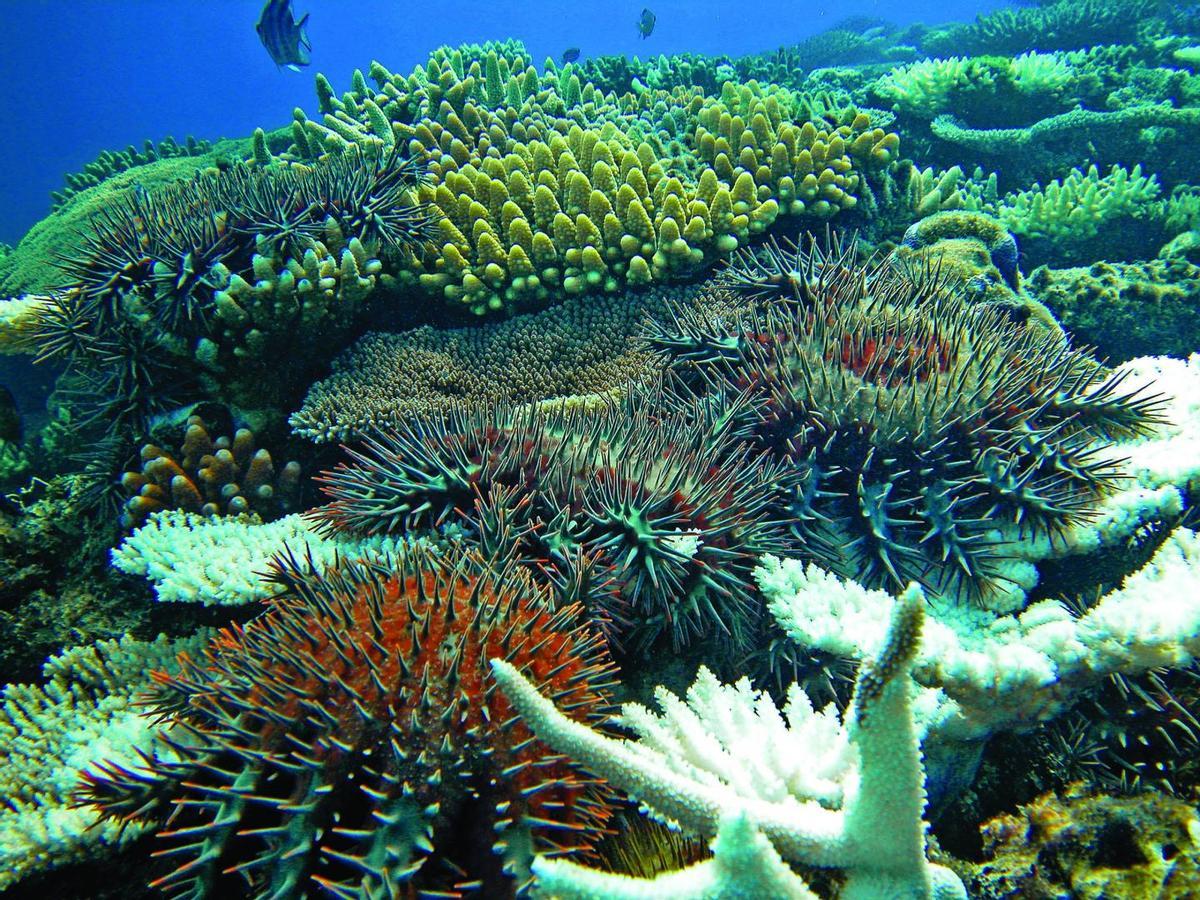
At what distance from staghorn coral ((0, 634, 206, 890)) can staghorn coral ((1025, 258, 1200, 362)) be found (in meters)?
7.50

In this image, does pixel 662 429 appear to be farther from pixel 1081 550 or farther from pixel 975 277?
pixel 975 277

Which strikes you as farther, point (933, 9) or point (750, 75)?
point (933, 9)

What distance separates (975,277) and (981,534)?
2821 millimetres

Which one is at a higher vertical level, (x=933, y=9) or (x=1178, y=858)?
(x=933, y=9)

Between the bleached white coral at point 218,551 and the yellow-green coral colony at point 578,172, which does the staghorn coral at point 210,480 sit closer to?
the bleached white coral at point 218,551

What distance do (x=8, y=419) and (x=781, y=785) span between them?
613cm

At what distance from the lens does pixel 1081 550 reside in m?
3.07

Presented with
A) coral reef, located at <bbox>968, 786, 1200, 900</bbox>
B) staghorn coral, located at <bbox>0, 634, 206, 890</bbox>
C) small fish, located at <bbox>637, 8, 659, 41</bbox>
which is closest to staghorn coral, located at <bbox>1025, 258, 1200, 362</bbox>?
coral reef, located at <bbox>968, 786, 1200, 900</bbox>

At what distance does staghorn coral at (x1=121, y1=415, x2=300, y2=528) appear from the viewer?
368 centimetres

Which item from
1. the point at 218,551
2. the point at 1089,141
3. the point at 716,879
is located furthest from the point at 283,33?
the point at 1089,141

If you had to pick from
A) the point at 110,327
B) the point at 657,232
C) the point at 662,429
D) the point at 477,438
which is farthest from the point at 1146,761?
the point at 110,327

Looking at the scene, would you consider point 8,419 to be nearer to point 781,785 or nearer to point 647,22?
point 781,785

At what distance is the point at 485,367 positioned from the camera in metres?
4.32

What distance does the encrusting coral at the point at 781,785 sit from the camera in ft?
4.40
